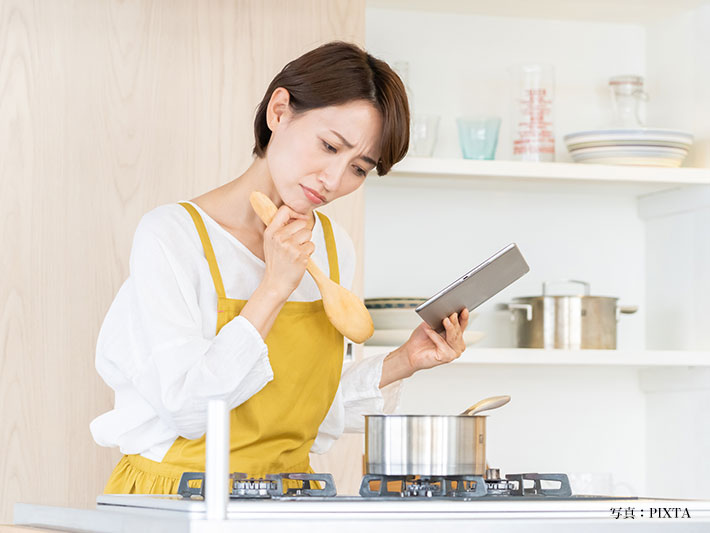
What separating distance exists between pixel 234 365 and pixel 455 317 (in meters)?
0.38

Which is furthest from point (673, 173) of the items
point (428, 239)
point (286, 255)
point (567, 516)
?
point (567, 516)

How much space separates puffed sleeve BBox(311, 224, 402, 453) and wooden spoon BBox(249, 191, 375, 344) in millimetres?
Answer: 179

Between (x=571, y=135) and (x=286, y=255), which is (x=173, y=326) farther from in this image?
(x=571, y=135)

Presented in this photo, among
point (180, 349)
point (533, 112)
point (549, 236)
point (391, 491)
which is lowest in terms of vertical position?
point (391, 491)

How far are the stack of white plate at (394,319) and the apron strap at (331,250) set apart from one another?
0.54m

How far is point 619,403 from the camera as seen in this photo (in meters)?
2.62

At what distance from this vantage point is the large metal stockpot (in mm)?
1067

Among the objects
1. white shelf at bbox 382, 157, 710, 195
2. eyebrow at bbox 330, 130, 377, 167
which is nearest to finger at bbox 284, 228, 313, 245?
eyebrow at bbox 330, 130, 377, 167

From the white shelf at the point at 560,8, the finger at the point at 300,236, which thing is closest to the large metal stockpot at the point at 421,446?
the finger at the point at 300,236

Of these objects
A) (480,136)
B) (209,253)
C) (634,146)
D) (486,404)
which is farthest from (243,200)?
(634,146)

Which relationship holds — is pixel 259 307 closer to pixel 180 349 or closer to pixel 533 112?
pixel 180 349

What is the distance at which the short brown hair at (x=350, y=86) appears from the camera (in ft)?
4.86

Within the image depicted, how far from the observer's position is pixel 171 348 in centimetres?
131

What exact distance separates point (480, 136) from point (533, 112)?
0.55 ft
